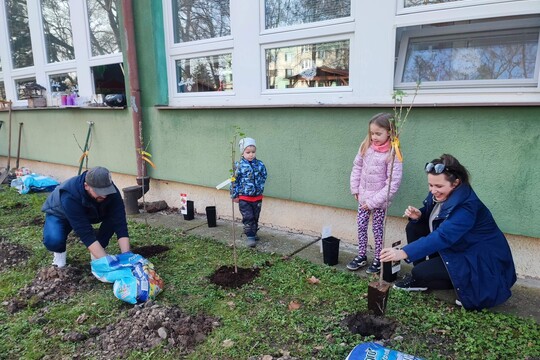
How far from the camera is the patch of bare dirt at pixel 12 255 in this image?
163 inches

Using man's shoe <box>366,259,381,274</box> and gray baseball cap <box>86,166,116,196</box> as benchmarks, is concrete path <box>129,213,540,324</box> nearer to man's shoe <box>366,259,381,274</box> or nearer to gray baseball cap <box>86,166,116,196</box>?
man's shoe <box>366,259,381,274</box>

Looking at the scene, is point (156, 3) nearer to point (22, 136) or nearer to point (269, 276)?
point (269, 276)

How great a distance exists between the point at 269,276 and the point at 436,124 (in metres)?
2.06

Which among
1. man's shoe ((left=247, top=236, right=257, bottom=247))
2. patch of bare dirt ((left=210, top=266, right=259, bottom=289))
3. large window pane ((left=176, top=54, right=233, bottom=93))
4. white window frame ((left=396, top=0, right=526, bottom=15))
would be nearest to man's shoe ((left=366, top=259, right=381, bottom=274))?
patch of bare dirt ((left=210, top=266, right=259, bottom=289))

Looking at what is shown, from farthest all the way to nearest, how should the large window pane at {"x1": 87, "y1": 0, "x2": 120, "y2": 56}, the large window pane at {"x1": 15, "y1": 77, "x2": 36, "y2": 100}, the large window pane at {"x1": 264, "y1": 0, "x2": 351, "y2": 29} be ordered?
the large window pane at {"x1": 15, "y1": 77, "x2": 36, "y2": 100}, the large window pane at {"x1": 87, "y1": 0, "x2": 120, "y2": 56}, the large window pane at {"x1": 264, "y1": 0, "x2": 351, "y2": 29}

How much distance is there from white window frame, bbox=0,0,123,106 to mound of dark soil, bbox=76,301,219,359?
15.9 ft

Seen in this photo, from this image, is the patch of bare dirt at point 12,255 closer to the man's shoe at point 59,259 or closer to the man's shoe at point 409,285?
the man's shoe at point 59,259

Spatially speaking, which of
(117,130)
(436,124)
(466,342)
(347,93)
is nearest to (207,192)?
(117,130)

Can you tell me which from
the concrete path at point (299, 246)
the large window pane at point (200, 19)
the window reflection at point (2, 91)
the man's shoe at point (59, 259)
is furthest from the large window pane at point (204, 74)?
the window reflection at point (2, 91)

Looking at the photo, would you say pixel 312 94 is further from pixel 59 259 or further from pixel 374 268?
pixel 59 259

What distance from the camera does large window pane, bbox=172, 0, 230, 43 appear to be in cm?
514

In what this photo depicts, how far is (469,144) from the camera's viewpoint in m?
3.37

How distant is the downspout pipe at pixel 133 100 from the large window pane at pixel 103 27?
991 millimetres

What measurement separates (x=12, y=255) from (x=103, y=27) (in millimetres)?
4252
